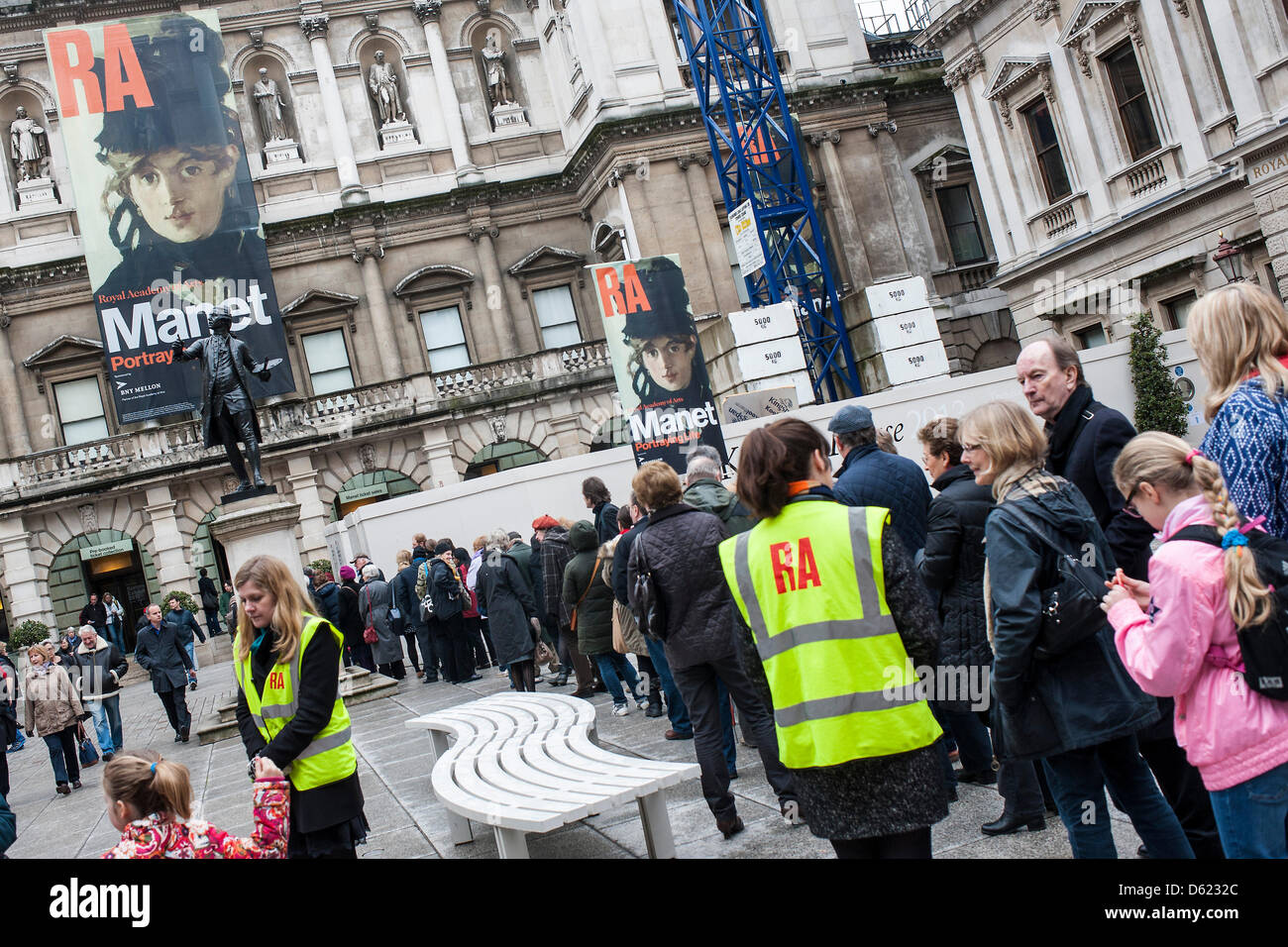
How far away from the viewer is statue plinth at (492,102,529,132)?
32.3 metres

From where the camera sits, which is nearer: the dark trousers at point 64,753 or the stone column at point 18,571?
the dark trousers at point 64,753

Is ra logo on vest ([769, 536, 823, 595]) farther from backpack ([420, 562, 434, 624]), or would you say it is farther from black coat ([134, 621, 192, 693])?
black coat ([134, 621, 192, 693])

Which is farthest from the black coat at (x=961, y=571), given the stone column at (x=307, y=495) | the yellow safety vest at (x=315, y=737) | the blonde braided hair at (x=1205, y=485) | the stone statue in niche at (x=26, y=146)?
the stone statue in niche at (x=26, y=146)

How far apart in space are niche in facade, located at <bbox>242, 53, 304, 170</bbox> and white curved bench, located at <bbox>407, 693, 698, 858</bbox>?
27318 millimetres

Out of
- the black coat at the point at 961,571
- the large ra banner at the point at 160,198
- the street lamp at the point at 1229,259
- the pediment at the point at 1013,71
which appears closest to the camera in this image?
the black coat at the point at 961,571

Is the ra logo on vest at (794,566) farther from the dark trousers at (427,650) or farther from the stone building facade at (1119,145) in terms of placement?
the stone building facade at (1119,145)

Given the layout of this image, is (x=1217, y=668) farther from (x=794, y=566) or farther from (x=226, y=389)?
(x=226, y=389)

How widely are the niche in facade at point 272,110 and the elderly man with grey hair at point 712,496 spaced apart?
88.8 ft

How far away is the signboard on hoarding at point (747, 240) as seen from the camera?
24.0 metres

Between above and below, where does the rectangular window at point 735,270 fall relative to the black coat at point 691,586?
above

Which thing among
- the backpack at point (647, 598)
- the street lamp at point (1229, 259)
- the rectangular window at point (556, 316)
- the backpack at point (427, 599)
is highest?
the rectangular window at point (556, 316)
